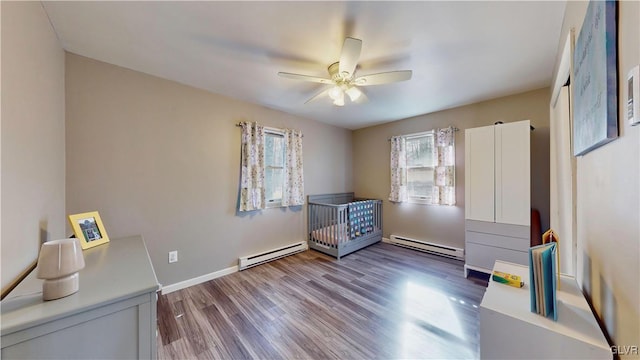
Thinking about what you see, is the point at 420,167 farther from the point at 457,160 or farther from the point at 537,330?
the point at 537,330

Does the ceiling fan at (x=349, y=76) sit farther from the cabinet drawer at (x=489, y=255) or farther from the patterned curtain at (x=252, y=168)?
the cabinet drawer at (x=489, y=255)

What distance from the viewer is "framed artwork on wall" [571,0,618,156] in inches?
26.0

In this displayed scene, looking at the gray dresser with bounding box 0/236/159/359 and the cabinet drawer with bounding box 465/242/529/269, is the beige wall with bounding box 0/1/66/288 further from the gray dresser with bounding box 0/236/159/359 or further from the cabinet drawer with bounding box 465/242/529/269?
the cabinet drawer with bounding box 465/242/529/269

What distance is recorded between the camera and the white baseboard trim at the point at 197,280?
2405mm

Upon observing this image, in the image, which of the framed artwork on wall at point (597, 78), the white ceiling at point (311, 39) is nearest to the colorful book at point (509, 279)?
the framed artwork on wall at point (597, 78)

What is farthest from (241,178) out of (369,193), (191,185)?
(369,193)

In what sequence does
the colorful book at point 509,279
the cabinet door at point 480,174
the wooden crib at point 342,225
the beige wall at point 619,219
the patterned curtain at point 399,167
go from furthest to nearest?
the patterned curtain at point 399,167, the wooden crib at point 342,225, the cabinet door at point 480,174, the colorful book at point 509,279, the beige wall at point 619,219

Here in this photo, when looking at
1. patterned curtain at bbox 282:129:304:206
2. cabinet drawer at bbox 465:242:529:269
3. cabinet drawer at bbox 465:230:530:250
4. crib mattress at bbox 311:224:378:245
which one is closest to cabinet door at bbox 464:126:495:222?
cabinet drawer at bbox 465:230:530:250

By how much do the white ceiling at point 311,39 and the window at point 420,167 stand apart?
4.06 ft

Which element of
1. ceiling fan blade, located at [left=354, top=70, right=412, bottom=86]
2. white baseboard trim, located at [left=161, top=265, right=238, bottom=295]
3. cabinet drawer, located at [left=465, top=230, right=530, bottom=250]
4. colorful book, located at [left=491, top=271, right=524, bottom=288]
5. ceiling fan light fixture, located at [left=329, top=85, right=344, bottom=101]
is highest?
ceiling fan blade, located at [left=354, top=70, right=412, bottom=86]

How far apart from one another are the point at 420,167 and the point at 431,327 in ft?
8.51

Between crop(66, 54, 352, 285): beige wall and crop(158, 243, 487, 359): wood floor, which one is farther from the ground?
crop(66, 54, 352, 285): beige wall

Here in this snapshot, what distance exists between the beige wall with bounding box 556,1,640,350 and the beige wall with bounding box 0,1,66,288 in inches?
84.2

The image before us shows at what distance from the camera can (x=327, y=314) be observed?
6.57 feet
